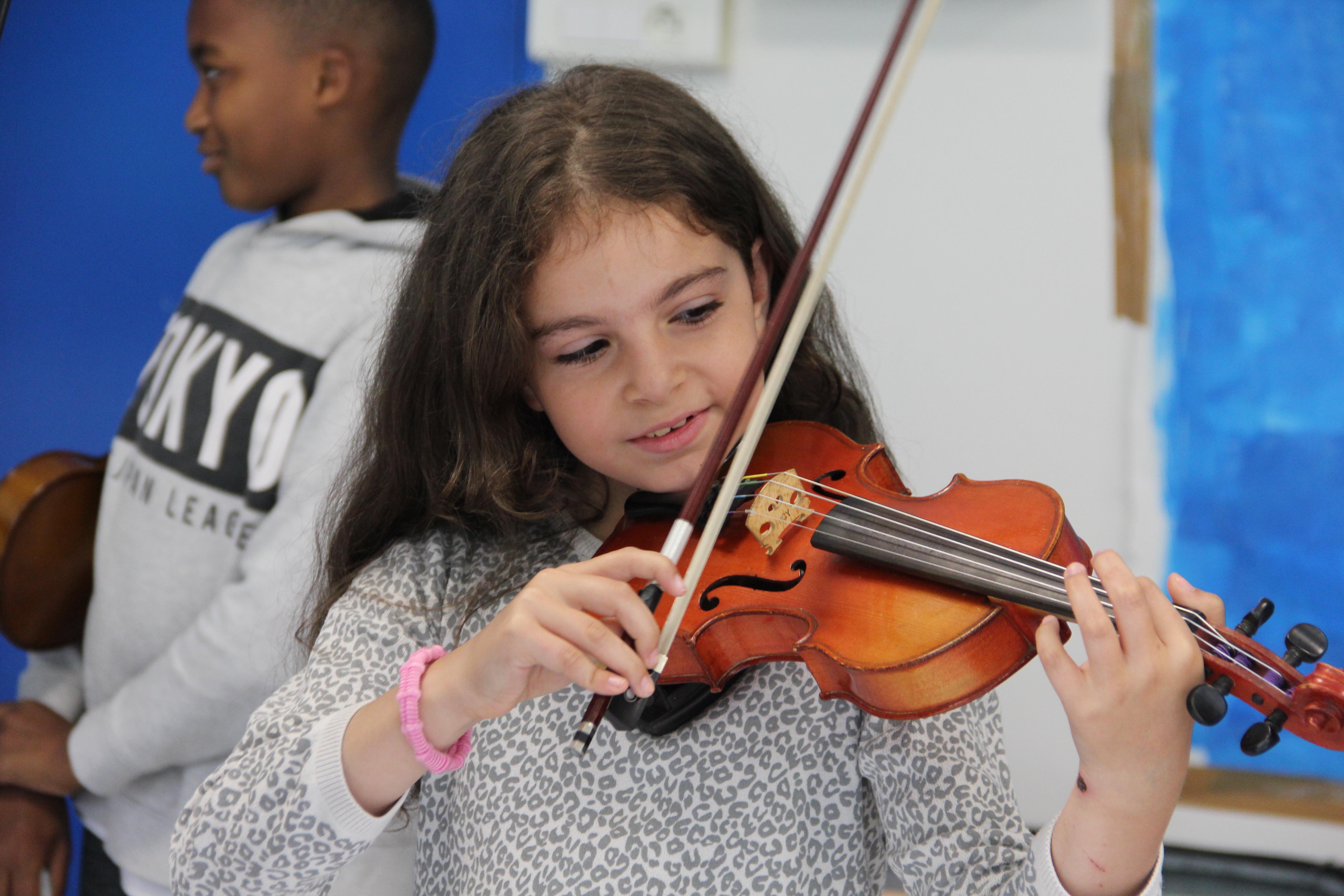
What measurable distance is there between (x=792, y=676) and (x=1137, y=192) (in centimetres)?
84

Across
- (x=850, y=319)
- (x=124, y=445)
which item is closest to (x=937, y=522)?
(x=850, y=319)

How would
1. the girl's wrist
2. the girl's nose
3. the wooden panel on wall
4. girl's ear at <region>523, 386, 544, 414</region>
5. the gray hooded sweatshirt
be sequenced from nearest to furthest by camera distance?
the girl's wrist < the girl's nose < girl's ear at <region>523, 386, 544, 414</region> < the gray hooded sweatshirt < the wooden panel on wall

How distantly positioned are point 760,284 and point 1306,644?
0.47 metres

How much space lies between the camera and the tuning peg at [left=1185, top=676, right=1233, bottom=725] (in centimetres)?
53

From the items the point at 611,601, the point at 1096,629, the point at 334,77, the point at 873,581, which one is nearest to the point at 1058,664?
the point at 1096,629

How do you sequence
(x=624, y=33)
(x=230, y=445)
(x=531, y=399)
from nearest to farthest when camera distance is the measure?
(x=531, y=399), (x=230, y=445), (x=624, y=33)

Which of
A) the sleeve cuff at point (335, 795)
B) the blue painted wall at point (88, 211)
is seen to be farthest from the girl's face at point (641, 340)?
the blue painted wall at point (88, 211)

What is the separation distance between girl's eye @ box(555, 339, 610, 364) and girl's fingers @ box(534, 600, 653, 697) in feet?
0.76

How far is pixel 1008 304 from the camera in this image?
138 centimetres

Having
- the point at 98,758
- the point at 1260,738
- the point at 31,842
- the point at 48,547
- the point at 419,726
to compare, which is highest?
the point at 1260,738

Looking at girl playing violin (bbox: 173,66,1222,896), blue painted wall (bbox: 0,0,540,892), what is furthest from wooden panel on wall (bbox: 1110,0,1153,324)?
blue painted wall (bbox: 0,0,540,892)

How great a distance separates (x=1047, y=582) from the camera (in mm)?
619

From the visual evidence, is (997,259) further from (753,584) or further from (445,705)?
(445,705)

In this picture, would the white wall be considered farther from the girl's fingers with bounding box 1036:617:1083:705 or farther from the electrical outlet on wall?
the girl's fingers with bounding box 1036:617:1083:705
